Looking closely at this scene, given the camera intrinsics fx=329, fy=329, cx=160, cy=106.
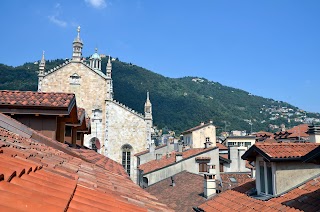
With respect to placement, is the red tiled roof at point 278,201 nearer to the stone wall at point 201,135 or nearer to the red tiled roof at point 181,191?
the red tiled roof at point 181,191

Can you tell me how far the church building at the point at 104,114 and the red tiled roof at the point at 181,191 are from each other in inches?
702

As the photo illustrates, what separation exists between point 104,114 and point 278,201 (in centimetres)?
3551

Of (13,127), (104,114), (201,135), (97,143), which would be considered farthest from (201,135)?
(13,127)

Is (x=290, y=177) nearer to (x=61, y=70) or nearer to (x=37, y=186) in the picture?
(x=37, y=186)

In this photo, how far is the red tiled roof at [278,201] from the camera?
8.77m

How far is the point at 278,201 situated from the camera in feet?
32.1

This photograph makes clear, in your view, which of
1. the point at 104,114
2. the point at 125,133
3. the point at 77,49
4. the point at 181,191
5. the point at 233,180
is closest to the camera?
the point at 181,191

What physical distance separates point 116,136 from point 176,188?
22029mm

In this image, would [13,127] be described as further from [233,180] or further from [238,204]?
[233,180]

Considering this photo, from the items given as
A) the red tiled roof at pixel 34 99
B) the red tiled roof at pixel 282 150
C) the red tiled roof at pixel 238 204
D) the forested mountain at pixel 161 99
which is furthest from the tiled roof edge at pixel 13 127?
the forested mountain at pixel 161 99

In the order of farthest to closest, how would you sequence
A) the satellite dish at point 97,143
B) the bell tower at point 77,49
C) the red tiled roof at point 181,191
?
1. the bell tower at point 77,49
2. the satellite dish at point 97,143
3. the red tiled roof at point 181,191

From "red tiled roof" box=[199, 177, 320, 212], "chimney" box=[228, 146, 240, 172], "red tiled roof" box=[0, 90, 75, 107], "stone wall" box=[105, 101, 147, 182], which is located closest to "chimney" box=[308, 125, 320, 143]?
"red tiled roof" box=[199, 177, 320, 212]

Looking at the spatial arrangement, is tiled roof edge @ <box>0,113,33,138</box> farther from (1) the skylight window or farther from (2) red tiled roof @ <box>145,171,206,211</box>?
(1) the skylight window

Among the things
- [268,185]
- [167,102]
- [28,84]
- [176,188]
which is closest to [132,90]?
[167,102]
